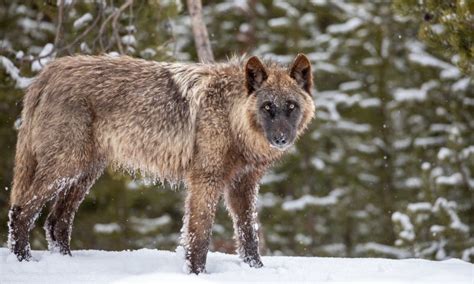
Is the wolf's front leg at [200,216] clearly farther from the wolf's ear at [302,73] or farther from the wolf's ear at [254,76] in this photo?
the wolf's ear at [302,73]

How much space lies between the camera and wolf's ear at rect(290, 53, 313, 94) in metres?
7.90

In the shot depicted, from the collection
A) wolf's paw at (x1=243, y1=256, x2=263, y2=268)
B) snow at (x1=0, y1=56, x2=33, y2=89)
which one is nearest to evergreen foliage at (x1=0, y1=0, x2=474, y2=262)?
snow at (x1=0, y1=56, x2=33, y2=89)

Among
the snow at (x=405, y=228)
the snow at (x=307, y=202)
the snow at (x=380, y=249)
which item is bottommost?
the snow at (x=380, y=249)

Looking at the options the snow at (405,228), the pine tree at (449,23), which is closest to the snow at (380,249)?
the snow at (405,228)

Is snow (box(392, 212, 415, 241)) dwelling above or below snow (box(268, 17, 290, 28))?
below

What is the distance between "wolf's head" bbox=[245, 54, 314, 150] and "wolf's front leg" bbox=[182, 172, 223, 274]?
701mm

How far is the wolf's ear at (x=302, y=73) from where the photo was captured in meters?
7.90

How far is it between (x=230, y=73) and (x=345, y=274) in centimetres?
230

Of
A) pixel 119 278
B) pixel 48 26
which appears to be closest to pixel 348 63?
pixel 48 26

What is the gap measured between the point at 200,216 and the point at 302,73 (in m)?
1.76

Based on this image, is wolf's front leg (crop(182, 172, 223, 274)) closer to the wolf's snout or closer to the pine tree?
the wolf's snout

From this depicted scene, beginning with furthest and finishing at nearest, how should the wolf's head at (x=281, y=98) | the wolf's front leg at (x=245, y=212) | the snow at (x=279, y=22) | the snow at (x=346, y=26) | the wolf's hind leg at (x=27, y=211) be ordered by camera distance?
the snow at (x=346, y=26) < the snow at (x=279, y=22) < the wolf's front leg at (x=245, y=212) < the wolf's hind leg at (x=27, y=211) < the wolf's head at (x=281, y=98)

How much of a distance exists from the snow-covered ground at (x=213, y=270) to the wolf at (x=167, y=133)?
→ 0.30m

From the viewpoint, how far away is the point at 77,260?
7.75 metres
